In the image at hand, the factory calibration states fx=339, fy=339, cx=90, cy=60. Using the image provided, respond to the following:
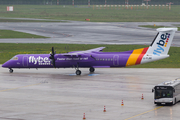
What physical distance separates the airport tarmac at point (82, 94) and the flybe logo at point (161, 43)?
2.98 meters

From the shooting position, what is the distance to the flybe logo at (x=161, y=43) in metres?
43.6

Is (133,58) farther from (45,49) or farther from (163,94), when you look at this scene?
(45,49)

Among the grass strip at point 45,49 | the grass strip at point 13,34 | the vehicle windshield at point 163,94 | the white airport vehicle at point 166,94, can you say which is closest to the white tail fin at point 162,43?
the grass strip at point 45,49

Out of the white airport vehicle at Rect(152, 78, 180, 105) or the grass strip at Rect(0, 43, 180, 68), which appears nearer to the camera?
the white airport vehicle at Rect(152, 78, 180, 105)

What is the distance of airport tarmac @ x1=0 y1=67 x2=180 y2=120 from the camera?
25.4 meters

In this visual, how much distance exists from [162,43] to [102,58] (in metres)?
8.11

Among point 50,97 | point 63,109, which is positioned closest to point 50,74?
point 50,97

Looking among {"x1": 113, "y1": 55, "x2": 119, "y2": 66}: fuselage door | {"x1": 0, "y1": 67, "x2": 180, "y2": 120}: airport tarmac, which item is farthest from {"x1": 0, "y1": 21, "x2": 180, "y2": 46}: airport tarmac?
{"x1": 113, "y1": 55, "x2": 119, "y2": 66}: fuselage door

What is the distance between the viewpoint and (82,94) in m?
33.0

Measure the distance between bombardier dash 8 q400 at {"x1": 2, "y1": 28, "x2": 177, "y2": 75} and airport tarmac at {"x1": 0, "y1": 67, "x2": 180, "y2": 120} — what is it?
1.38m

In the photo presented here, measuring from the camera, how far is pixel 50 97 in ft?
104

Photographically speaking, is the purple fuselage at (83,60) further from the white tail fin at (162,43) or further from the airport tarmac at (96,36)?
the airport tarmac at (96,36)

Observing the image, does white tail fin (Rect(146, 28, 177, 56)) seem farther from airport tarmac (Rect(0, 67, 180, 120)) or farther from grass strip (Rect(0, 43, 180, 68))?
grass strip (Rect(0, 43, 180, 68))

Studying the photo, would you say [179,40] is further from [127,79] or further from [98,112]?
[98,112]
